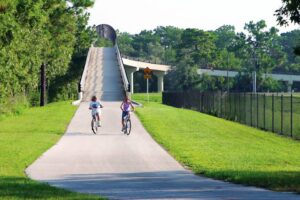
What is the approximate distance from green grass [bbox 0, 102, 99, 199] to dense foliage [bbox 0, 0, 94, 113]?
441cm

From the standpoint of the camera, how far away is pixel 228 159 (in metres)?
19.5

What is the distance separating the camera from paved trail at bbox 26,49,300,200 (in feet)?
41.7

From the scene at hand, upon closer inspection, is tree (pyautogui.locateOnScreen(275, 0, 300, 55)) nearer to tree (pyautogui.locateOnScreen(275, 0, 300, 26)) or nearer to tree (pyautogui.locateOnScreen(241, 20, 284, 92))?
tree (pyautogui.locateOnScreen(275, 0, 300, 26))

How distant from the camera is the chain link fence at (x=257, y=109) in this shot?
32.8m

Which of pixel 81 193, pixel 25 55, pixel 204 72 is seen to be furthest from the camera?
pixel 204 72

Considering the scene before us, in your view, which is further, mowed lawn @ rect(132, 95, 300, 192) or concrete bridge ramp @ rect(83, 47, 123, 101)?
concrete bridge ramp @ rect(83, 47, 123, 101)

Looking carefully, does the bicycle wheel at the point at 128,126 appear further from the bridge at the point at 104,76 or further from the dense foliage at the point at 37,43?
the bridge at the point at 104,76

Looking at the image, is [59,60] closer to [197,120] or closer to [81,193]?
[197,120]

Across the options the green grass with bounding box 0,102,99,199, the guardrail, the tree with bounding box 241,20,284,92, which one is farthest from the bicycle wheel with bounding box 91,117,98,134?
the tree with bounding box 241,20,284,92

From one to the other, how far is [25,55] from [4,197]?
38.9 metres

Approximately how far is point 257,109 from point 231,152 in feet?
53.2

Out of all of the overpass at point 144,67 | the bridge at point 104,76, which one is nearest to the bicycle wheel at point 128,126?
the bridge at point 104,76

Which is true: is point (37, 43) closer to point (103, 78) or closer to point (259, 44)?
point (103, 78)

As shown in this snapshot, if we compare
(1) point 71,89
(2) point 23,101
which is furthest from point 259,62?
(2) point 23,101
